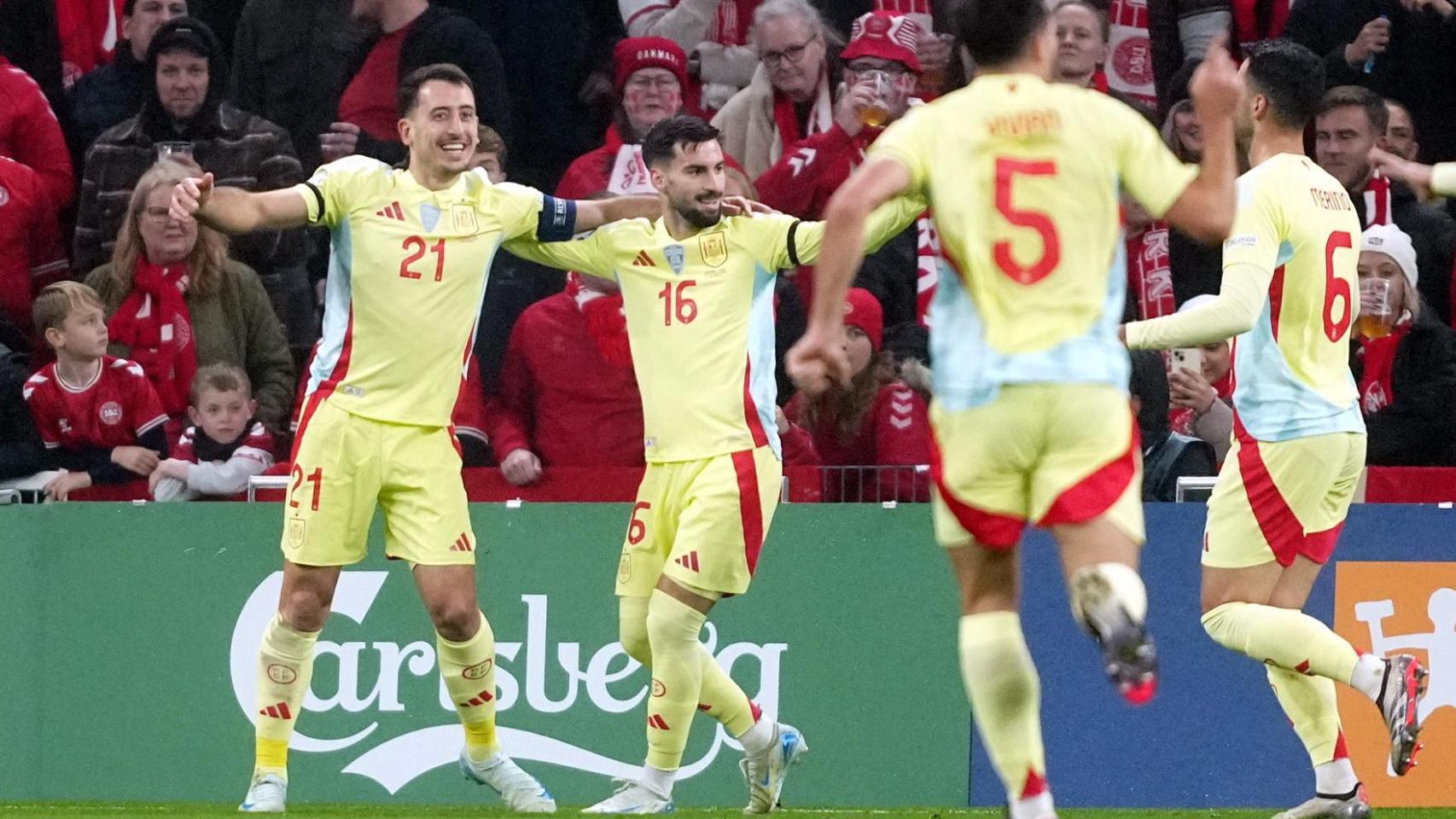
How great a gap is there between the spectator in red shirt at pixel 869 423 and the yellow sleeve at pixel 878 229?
4.19ft

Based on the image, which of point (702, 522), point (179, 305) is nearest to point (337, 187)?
point (702, 522)

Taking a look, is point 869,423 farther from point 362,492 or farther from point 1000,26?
point 1000,26

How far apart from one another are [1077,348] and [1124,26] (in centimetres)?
636

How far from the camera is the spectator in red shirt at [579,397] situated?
1009 cm

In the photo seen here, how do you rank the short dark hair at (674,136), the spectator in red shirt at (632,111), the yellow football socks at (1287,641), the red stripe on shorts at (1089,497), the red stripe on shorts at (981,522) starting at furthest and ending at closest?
1. the spectator in red shirt at (632,111)
2. the short dark hair at (674,136)
3. the yellow football socks at (1287,641)
4. the red stripe on shorts at (981,522)
5. the red stripe on shorts at (1089,497)

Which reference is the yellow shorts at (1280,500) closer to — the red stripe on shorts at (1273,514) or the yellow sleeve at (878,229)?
the red stripe on shorts at (1273,514)

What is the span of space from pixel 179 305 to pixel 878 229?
407cm

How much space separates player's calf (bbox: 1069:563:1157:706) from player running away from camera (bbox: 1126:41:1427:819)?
248 centimetres

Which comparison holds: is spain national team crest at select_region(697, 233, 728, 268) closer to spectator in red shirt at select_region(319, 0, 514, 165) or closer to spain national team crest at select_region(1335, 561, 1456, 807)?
spectator in red shirt at select_region(319, 0, 514, 165)

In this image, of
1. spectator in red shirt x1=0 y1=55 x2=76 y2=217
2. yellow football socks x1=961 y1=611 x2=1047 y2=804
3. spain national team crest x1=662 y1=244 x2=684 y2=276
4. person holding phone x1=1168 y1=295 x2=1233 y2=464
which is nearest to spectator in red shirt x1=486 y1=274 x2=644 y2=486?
spain national team crest x1=662 y1=244 x2=684 y2=276

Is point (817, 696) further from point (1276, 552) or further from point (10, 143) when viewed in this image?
point (10, 143)

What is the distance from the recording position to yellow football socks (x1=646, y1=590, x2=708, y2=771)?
26.8ft

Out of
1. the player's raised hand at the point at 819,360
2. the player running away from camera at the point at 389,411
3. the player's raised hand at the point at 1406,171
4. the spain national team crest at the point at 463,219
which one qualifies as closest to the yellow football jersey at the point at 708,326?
the spain national team crest at the point at 463,219

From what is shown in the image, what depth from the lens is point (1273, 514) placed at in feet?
25.6
